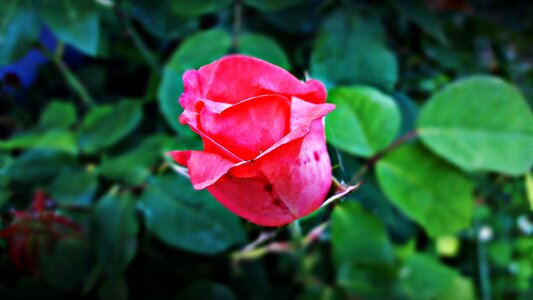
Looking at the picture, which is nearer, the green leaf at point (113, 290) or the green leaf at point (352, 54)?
the green leaf at point (113, 290)

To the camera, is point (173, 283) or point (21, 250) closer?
point (21, 250)

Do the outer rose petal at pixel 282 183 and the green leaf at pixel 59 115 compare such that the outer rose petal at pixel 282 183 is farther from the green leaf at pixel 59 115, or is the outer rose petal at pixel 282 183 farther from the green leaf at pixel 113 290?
the green leaf at pixel 59 115

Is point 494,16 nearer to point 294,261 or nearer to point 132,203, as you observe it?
point 294,261

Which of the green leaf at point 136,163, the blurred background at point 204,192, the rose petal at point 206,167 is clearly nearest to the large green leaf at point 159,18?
the blurred background at point 204,192

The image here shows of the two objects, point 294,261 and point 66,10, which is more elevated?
point 66,10

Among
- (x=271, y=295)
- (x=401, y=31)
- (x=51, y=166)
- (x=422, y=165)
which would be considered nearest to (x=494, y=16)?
(x=401, y=31)

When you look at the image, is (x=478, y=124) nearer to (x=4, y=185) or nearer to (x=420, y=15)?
(x=420, y=15)

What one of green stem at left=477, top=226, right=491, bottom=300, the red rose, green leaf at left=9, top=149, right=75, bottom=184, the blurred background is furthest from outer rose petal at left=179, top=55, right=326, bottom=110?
green stem at left=477, top=226, right=491, bottom=300

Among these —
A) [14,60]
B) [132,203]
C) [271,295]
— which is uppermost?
[14,60]
